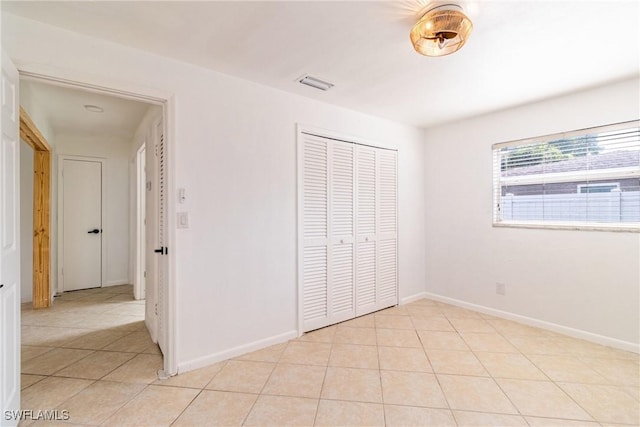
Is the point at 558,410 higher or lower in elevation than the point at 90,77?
lower

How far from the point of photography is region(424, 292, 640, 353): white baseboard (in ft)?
8.31

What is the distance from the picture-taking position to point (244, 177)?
2.50 m

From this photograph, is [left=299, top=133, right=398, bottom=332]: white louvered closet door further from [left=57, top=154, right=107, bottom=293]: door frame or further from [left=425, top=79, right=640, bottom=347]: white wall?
[left=57, top=154, right=107, bottom=293]: door frame

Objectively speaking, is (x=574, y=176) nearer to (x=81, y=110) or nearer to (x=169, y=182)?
(x=169, y=182)

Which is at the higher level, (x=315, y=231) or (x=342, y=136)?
(x=342, y=136)

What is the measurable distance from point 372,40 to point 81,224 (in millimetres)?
5126

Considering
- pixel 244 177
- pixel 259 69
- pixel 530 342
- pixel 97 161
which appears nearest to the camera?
pixel 259 69

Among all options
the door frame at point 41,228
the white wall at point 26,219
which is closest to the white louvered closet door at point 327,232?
the door frame at point 41,228

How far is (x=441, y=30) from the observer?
1613mm

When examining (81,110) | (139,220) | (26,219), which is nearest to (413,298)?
(139,220)

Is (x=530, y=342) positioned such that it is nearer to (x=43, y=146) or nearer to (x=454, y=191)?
(x=454, y=191)

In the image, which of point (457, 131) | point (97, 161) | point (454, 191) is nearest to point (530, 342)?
point (454, 191)

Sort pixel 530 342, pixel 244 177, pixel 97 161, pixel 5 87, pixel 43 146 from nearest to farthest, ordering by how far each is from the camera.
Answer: pixel 5 87 → pixel 244 177 → pixel 530 342 → pixel 43 146 → pixel 97 161

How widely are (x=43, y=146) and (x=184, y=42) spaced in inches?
115
